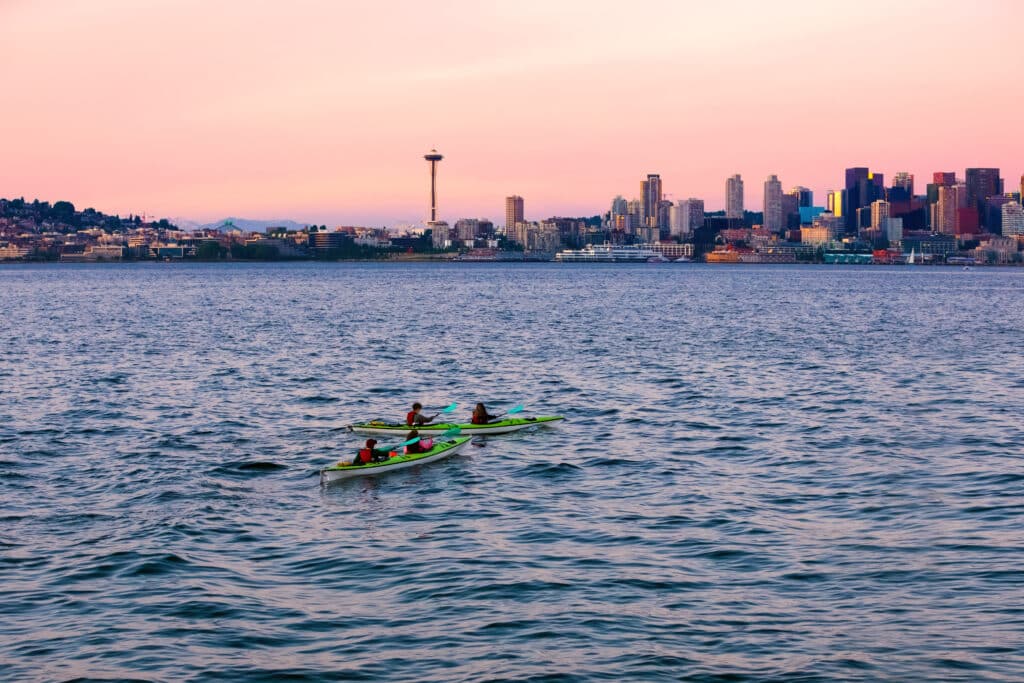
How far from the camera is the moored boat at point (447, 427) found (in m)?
41.1

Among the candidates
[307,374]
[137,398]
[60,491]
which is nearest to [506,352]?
[307,374]

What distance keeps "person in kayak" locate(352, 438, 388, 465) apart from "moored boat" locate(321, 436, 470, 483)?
21cm

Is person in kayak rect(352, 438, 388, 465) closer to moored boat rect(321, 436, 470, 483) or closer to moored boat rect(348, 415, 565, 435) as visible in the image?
moored boat rect(321, 436, 470, 483)

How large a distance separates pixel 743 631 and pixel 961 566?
21.1 feet

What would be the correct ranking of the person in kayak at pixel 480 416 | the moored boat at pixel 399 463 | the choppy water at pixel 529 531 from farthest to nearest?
1. the person in kayak at pixel 480 416
2. the moored boat at pixel 399 463
3. the choppy water at pixel 529 531

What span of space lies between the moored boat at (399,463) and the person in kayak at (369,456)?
21 centimetres

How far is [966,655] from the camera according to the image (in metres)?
19.1

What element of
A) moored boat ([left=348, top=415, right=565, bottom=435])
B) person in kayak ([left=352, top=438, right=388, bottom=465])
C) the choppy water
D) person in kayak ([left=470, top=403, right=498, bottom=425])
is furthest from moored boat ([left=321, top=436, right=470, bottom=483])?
person in kayak ([left=470, top=403, right=498, bottom=425])

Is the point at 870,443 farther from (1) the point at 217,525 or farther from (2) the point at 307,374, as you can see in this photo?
(2) the point at 307,374

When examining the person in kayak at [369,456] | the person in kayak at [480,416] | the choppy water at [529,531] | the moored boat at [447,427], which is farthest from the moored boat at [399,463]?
the person in kayak at [480,416]

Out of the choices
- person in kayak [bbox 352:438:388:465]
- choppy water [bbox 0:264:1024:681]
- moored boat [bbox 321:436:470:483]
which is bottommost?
choppy water [bbox 0:264:1024:681]

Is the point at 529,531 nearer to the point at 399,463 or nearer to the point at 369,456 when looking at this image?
the point at 369,456

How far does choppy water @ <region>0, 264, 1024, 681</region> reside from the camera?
1966 cm

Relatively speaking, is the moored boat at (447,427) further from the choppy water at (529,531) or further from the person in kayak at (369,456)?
the person in kayak at (369,456)
